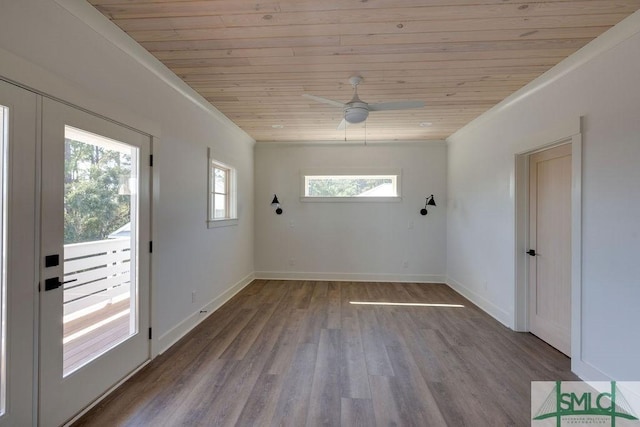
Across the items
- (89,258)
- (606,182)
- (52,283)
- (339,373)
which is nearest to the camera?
(52,283)

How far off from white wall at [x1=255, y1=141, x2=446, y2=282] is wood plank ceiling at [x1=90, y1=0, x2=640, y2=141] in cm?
198

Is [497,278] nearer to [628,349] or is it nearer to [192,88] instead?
[628,349]

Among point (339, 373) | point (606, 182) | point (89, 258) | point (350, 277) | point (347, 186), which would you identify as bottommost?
point (339, 373)

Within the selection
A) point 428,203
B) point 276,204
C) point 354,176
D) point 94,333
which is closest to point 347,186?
point 354,176

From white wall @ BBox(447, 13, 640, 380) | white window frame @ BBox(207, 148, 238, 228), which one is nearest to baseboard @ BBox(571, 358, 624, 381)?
white wall @ BBox(447, 13, 640, 380)

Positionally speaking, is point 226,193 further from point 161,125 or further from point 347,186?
point 347,186

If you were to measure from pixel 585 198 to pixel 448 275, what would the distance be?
311cm

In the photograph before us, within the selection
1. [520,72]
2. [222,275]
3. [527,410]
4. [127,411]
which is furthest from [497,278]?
[127,411]

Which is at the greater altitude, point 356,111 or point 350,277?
point 356,111

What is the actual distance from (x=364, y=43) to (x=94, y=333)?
2.86m

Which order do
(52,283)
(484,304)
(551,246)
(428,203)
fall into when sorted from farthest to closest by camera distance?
(428,203) → (484,304) → (551,246) → (52,283)

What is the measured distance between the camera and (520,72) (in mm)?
2607

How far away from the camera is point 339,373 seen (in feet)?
7.61

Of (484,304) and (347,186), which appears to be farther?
(347,186)
